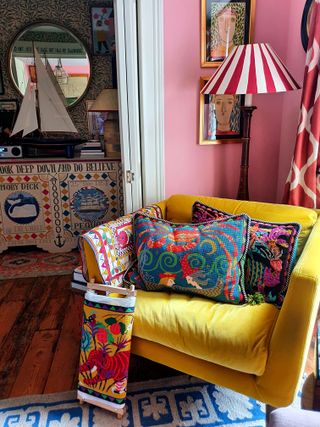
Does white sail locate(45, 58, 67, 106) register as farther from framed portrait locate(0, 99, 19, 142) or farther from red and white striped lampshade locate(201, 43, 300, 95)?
red and white striped lampshade locate(201, 43, 300, 95)

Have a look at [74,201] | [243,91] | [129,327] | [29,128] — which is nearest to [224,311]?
[129,327]

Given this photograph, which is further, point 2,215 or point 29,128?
point 29,128

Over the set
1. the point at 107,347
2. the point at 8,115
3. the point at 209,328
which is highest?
the point at 8,115

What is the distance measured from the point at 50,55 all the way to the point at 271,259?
2902mm

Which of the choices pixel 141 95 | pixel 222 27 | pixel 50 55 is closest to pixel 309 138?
pixel 222 27

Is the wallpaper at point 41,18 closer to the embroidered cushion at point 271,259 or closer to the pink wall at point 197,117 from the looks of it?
the pink wall at point 197,117

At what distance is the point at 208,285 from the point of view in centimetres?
141

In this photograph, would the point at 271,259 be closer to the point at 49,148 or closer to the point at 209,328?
the point at 209,328

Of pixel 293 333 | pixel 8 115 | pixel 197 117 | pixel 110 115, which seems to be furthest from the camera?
pixel 8 115

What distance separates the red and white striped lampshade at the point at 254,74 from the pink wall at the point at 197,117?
0.36 meters

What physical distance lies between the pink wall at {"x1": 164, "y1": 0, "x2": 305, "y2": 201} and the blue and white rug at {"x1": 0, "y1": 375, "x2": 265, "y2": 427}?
1140 mm

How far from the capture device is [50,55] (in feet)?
10.5

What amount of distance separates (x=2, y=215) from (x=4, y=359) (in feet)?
4.84

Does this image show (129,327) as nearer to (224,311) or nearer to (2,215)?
(224,311)
